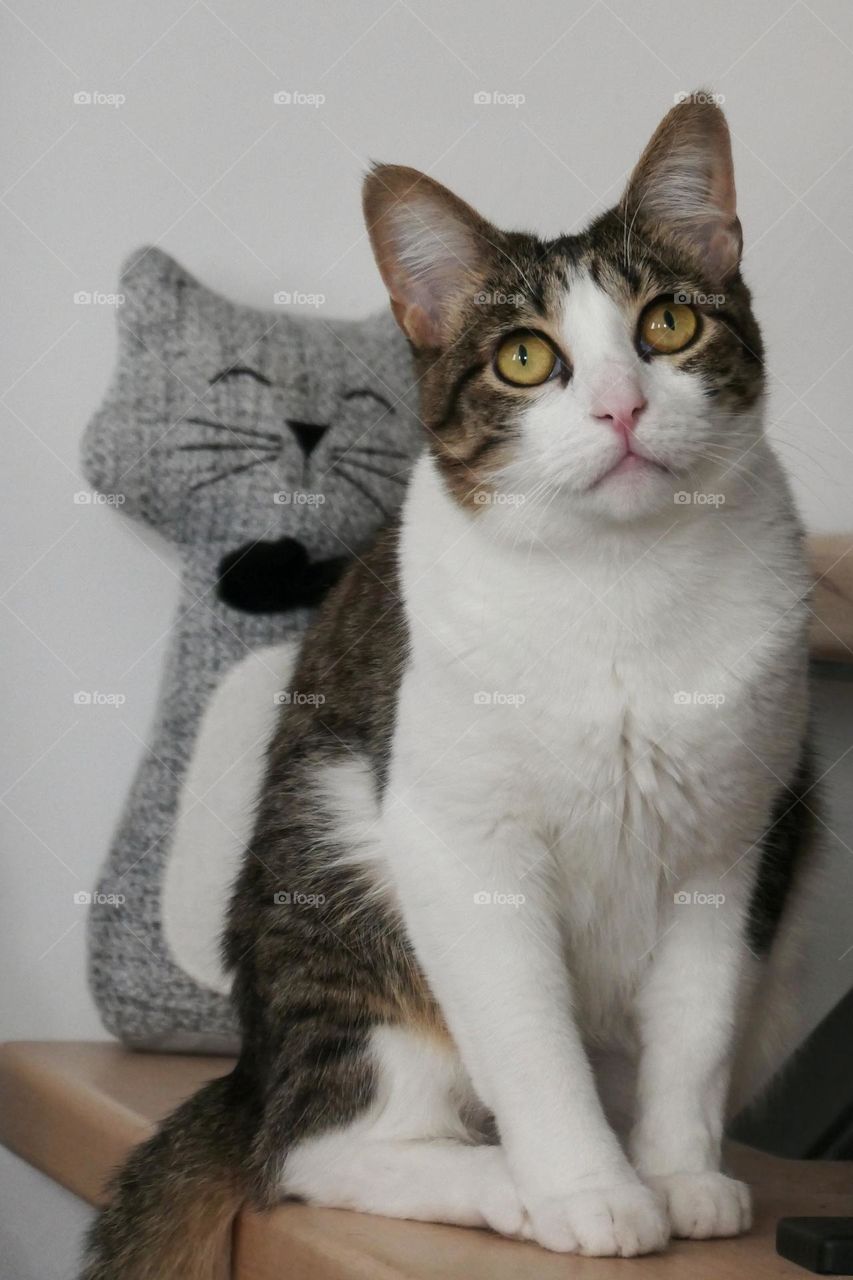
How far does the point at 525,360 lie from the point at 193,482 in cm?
60

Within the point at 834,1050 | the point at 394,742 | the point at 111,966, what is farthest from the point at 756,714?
the point at 111,966

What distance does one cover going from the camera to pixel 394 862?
42.9 inches

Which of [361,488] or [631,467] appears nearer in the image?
[631,467]

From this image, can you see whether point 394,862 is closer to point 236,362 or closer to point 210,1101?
point 210,1101

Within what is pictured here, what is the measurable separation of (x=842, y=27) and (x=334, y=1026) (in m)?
1.32

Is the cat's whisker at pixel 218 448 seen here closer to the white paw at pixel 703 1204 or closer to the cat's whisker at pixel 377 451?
the cat's whisker at pixel 377 451

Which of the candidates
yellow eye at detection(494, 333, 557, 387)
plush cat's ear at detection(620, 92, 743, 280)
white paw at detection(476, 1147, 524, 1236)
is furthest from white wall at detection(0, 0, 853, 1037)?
white paw at detection(476, 1147, 524, 1236)

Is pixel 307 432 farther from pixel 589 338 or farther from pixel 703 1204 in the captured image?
pixel 703 1204

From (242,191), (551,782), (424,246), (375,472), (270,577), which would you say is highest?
(242,191)

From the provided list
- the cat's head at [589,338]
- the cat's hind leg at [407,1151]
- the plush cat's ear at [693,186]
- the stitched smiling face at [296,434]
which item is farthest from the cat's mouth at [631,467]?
the stitched smiling face at [296,434]

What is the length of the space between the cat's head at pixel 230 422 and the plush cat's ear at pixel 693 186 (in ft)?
1.70

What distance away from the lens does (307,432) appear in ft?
5.08

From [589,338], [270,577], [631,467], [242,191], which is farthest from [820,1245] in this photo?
[242,191]

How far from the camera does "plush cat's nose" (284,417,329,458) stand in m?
1.54
